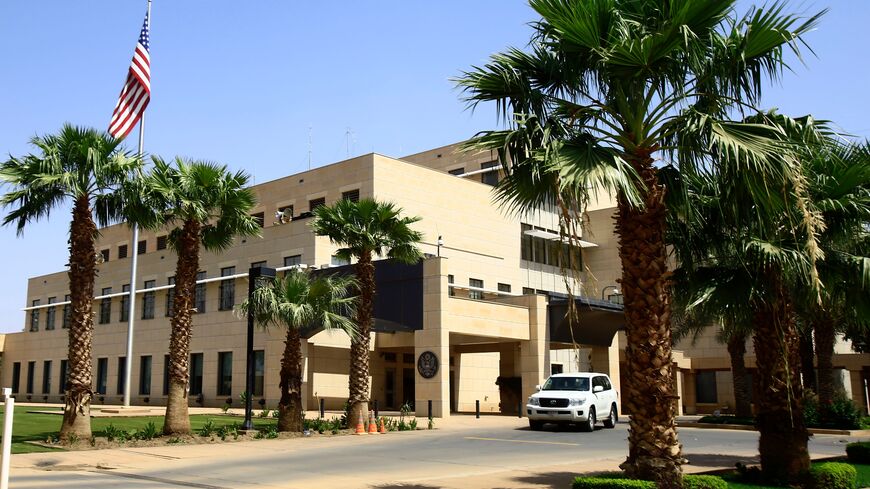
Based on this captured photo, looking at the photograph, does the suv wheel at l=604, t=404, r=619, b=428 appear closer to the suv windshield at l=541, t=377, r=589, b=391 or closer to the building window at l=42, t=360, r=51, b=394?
the suv windshield at l=541, t=377, r=589, b=391

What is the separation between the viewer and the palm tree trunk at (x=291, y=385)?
25016 mm

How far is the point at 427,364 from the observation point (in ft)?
116

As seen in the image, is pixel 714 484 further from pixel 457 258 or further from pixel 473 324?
pixel 457 258

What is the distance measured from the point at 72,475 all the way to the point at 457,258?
32121mm

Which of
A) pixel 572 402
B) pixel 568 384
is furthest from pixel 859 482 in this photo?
pixel 568 384

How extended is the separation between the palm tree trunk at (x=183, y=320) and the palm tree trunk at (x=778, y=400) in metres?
15.6

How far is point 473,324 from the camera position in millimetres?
36781

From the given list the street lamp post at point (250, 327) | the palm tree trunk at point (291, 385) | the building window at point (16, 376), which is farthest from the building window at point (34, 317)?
the palm tree trunk at point (291, 385)

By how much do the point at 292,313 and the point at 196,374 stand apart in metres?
25.7

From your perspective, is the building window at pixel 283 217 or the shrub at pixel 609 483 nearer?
the shrub at pixel 609 483

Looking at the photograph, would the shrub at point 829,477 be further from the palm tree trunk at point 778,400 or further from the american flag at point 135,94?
the american flag at point 135,94

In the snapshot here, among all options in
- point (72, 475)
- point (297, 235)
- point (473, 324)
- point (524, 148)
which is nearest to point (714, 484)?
point (524, 148)

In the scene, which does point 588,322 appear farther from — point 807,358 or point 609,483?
point 609,483

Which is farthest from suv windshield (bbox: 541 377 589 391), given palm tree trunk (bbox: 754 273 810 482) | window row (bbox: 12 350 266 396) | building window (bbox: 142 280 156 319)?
building window (bbox: 142 280 156 319)
